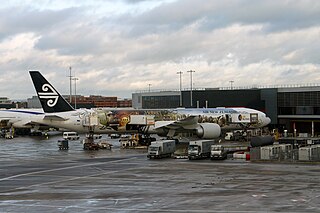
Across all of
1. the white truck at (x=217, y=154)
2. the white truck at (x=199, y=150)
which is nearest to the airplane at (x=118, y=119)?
the white truck at (x=199, y=150)

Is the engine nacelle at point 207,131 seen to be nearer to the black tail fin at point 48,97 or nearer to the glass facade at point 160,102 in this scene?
the black tail fin at point 48,97

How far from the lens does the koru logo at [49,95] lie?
7044cm

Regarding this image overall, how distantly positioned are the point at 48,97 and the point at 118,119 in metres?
10.8

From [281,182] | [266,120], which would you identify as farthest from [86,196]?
[266,120]

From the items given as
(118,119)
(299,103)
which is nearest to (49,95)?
(118,119)

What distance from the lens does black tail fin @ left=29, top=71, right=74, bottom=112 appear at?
7031 cm

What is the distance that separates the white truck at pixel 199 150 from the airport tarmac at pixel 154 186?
52.5 inches

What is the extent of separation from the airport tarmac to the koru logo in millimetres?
21032

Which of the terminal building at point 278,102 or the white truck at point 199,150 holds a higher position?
the terminal building at point 278,102

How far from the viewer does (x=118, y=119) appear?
69.2 meters

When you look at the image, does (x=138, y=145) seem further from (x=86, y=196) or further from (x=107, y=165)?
(x=86, y=196)

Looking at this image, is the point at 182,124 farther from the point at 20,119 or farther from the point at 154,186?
the point at 20,119

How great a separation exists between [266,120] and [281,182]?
50712 mm

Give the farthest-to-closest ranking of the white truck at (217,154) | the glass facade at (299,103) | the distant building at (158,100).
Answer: the distant building at (158,100) < the glass facade at (299,103) < the white truck at (217,154)
